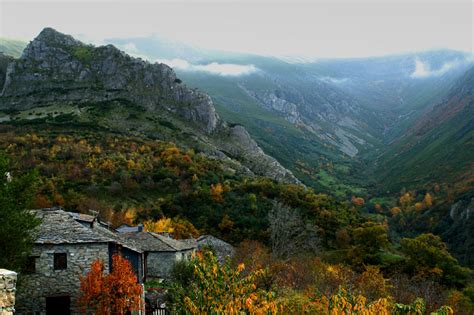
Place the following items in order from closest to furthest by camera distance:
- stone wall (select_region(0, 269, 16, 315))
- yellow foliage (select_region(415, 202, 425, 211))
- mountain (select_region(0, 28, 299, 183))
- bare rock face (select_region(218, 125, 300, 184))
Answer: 1. stone wall (select_region(0, 269, 16, 315))
2. mountain (select_region(0, 28, 299, 183))
3. bare rock face (select_region(218, 125, 300, 184))
4. yellow foliage (select_region(415, 202, 425, 211))

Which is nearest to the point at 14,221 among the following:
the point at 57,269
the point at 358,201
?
the point at 57,269

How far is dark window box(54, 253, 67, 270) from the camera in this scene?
2511 cm

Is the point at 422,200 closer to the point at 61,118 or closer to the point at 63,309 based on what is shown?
the point at 61,118

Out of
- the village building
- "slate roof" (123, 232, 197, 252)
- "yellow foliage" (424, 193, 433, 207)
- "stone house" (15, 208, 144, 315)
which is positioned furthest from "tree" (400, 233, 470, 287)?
"yellow foliage" (424, 193, 433, 207)

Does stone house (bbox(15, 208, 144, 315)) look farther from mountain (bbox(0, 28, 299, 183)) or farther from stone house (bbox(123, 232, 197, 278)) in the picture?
mountain (bbox(0, 28, 299, 183))

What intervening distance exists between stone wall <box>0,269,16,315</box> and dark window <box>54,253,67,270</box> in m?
15.6

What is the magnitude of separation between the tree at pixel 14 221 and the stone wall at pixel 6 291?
11.9m

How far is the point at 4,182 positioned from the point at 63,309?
7526 mm

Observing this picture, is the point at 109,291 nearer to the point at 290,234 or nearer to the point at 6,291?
the point at 6,291

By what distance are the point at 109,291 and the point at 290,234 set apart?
52.6 metres

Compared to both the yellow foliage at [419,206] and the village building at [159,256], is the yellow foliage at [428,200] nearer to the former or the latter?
the yellow foliage at [419,206]

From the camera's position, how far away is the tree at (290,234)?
67938mm

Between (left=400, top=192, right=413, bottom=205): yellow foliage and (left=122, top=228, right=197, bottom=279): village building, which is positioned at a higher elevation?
(left=122, top=228, right=197, bottom=279): village building

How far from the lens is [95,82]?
161 metres
